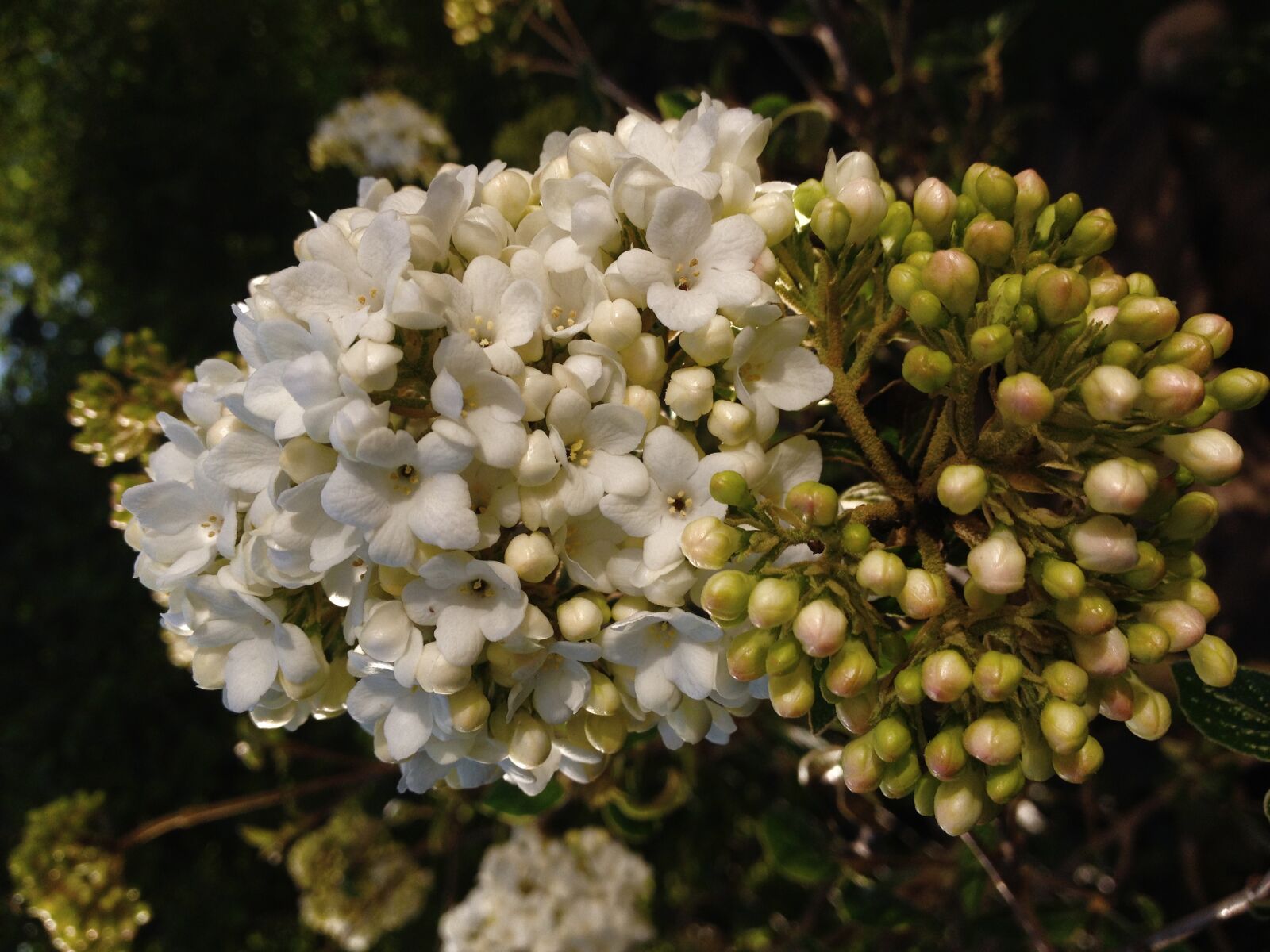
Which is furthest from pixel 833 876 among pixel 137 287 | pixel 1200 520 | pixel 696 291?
pixel 137 287

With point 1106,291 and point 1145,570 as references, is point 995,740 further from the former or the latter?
point 1106,291

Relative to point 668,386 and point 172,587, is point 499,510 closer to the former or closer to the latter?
point 668,386

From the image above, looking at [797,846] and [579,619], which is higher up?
[579,619]

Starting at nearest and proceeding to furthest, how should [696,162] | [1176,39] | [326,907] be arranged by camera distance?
[696,162] < [326,907] < [1176,39]

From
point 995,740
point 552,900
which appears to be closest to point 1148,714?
point 995,740

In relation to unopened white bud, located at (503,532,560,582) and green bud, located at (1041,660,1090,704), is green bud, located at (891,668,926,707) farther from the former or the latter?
unopened white bud, located at (503,532,560,582)

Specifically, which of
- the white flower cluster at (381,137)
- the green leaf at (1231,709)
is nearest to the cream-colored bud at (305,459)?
the green leaf at (1231,709)

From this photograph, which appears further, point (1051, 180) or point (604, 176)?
point (1051, 180)
